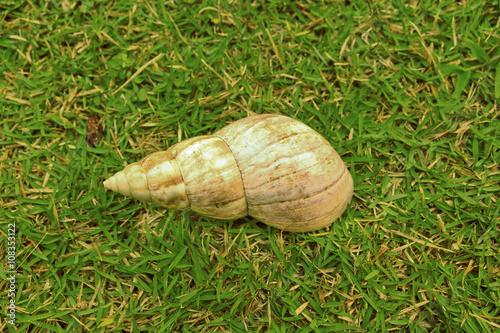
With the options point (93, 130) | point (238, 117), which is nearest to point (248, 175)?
point (238, 117)

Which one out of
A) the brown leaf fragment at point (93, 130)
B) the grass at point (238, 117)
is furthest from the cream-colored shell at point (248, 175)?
the brown leaf fragment at point (93, 130)

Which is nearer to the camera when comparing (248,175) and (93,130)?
(248,175)

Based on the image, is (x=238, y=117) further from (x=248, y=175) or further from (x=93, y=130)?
(x=93, y=130)

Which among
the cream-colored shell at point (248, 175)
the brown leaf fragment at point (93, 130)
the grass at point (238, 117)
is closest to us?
the cream-colored shell at point (248, 175)

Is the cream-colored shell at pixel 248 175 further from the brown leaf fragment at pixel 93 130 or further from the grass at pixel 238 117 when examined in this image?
the brown leaf fragment at pixel 93 130

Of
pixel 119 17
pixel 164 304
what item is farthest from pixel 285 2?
pixel 164 304

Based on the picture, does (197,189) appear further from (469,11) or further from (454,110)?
(469,11)
